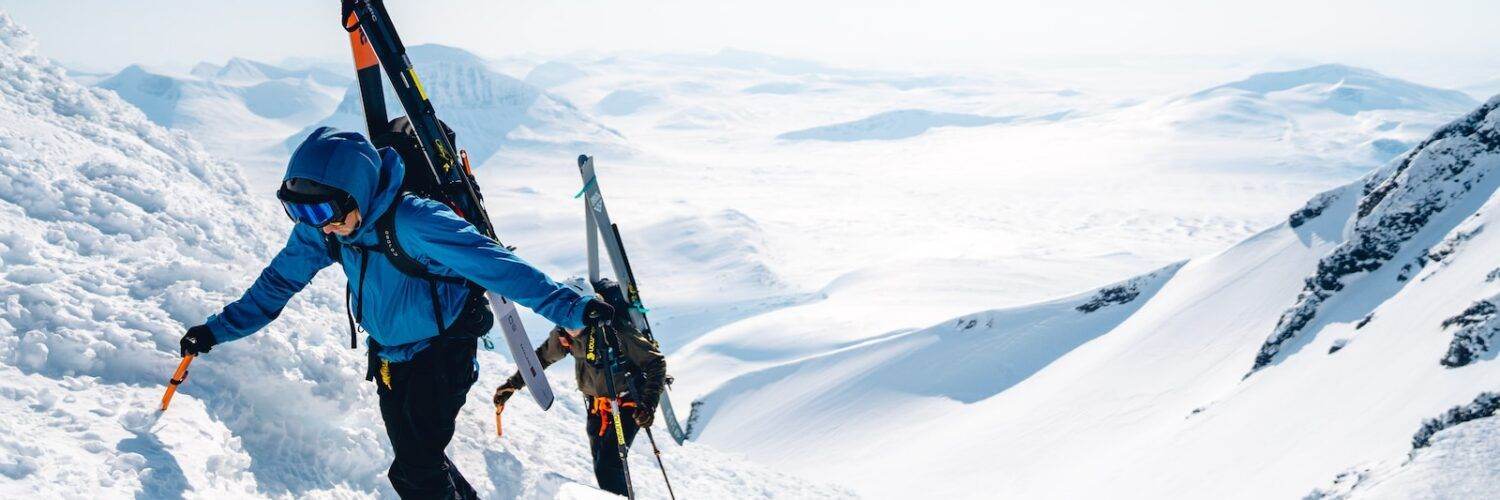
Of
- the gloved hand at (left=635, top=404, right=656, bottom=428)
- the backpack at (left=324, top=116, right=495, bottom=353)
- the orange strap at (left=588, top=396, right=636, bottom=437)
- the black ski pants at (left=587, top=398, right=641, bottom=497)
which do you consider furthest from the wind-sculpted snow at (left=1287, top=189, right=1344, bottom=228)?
the backpack at (left=324, top=116, right=495, bottom=353)

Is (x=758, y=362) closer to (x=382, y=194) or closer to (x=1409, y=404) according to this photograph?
(x=1409, y=404)

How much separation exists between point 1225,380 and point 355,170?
27003mm

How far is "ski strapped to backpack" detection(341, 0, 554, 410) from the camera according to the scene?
5641 millimetres


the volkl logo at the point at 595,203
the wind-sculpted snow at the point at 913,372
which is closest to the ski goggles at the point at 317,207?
the volkl logo at the point at 595,203

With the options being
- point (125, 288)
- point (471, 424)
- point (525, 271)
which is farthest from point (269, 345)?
point (525, 271)

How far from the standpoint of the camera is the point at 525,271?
3826 millimetres

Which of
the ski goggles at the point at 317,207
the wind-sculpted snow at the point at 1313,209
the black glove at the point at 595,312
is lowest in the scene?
the wind-sculpted snow at the point at 1313,209

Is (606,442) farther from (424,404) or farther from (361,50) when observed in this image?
(361,50)

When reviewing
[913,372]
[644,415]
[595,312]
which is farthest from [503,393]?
[913,372]

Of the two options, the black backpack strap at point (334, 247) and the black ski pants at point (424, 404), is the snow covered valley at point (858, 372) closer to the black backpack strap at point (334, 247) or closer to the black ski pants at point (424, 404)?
the black ski pants at point (424, 404)

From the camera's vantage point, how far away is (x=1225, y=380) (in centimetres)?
2483

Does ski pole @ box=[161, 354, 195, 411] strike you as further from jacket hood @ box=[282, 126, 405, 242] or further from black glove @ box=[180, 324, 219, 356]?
jacket hood @ box=[282, 126, 405, 242]

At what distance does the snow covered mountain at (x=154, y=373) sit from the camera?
457 cm

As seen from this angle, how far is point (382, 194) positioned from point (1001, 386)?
3401 centimetres
